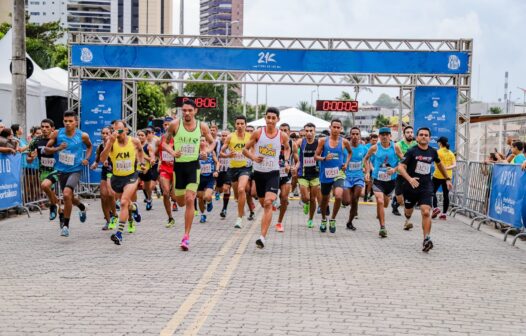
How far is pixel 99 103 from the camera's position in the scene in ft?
77.8

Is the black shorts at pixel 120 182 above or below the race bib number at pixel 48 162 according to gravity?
below

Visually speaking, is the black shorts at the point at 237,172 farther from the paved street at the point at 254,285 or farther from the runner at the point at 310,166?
the paved street at the point at 254,285

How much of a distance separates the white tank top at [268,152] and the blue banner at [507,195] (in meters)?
4.91

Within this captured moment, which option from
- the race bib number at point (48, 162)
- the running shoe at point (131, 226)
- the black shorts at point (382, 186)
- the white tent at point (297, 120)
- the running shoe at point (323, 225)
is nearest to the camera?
the race bib number at point (48, 162)

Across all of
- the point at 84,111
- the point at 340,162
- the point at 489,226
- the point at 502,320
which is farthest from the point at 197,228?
the point at 84,111

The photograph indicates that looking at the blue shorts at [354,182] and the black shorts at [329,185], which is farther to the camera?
the blue shorts at [354,182]

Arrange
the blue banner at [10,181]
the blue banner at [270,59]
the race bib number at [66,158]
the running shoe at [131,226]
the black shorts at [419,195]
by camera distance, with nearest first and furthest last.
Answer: the black shorts at [419,195]
the race bib number at [66,158]
the running shoe at [131,226]
the blue banner at [10,181]
the blue banner at [270,59]

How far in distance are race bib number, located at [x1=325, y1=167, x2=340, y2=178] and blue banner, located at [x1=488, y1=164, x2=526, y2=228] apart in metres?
3.41

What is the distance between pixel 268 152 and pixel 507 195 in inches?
225

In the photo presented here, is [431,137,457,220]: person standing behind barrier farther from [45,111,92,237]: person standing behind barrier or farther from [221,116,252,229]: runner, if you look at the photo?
[45,111,92,237]: person standing behind barrier

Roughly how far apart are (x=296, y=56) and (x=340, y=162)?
1101cm

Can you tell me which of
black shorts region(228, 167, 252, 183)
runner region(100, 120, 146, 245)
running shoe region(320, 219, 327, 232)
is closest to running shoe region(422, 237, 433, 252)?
running shoe region(320, 219, 327, 232)

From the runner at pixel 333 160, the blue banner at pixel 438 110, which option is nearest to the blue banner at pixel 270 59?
the blue banner at pixel 438 110

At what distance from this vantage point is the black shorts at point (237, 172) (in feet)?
48.8
